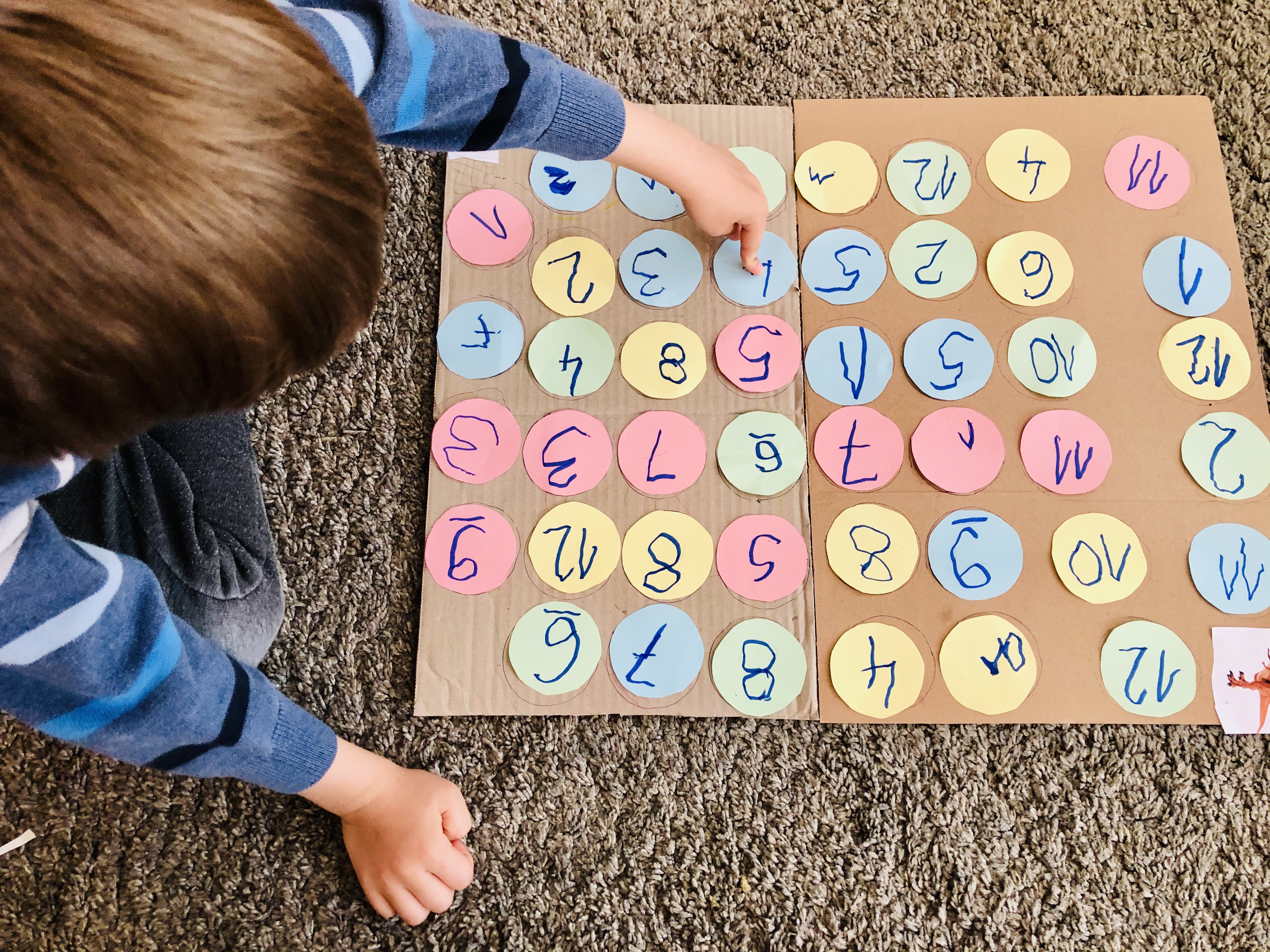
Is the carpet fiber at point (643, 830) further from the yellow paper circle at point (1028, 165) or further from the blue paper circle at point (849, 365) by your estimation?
the yellow paper circle at point (1028, 165)

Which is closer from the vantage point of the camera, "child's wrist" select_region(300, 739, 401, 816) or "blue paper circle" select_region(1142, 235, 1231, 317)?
"child's wrist" select_region(300, 739, 401, 816)

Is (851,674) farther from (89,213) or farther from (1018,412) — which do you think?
(89,213)

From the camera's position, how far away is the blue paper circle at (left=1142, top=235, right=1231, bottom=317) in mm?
641

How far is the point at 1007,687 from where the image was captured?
58 centimetres

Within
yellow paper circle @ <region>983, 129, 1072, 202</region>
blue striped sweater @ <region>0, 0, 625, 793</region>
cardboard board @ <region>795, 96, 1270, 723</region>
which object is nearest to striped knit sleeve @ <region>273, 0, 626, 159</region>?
blue striped sweater @ <region>0, 0, 625, 793</region>

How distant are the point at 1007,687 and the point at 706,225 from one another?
374 millimetres

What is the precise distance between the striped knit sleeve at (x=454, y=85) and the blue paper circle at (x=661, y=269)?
11 centimetres

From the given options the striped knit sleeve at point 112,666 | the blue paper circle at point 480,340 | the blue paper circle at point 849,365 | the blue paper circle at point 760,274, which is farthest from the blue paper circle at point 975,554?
the striped knit sleeve at point 112,666

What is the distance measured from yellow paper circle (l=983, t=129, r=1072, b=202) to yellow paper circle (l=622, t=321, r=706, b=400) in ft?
0.89

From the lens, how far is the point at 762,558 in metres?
0.60

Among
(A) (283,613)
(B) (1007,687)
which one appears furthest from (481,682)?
(B) (1007,687)

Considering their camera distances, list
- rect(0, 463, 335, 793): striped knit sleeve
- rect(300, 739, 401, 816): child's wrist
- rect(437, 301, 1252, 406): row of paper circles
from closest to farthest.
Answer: rect(0, 463, 335, 793): striped knit sleeve
rect(300, 739, 401, 816): child's wrist
rect(437, 301, 1252, 406): row of paper circles

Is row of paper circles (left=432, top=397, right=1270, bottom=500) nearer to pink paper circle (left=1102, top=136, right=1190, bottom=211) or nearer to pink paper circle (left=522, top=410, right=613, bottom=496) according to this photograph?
pink paper circle (left=522, top=410, right=613, bottom=496)

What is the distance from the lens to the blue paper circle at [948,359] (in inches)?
24.6
